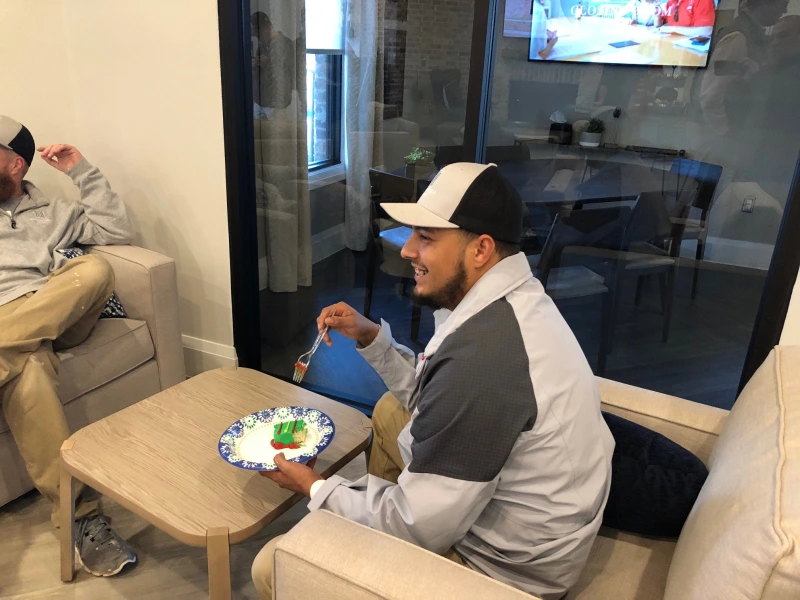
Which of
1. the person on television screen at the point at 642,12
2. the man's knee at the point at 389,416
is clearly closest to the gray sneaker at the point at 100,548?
the man's knee at the point at 389,416

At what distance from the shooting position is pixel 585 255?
2.30 metres

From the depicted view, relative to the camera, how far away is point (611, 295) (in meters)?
2.35

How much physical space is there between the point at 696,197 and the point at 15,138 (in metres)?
2.27

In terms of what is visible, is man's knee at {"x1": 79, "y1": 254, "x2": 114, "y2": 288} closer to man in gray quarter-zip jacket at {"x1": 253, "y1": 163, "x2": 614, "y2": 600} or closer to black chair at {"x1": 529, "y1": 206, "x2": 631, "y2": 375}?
man in gray quarter-zip jacket at {"x1": 253, "y1": 163, "x2": 614, "y2": 600}

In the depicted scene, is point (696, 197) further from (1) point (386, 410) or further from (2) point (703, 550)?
(2) point (703, 550)

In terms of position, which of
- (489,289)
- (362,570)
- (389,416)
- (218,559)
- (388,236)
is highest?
(489,289)

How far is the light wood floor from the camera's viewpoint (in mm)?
1709

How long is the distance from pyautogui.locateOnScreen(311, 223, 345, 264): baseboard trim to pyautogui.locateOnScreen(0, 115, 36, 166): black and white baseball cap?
3.45ft

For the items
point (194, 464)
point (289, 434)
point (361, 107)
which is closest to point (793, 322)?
point (289, 434)

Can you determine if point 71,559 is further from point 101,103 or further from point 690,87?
point 690,87

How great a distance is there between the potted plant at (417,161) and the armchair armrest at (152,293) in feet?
2.96

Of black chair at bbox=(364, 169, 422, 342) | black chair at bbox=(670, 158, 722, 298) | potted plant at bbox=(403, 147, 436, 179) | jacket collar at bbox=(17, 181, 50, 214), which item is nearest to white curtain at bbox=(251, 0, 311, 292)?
black chair at bbox=(364, 169, 422, 342)

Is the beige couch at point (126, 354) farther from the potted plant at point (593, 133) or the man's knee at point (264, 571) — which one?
the potted plant at point (593, 133)

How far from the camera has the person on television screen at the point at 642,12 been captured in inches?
76.5
